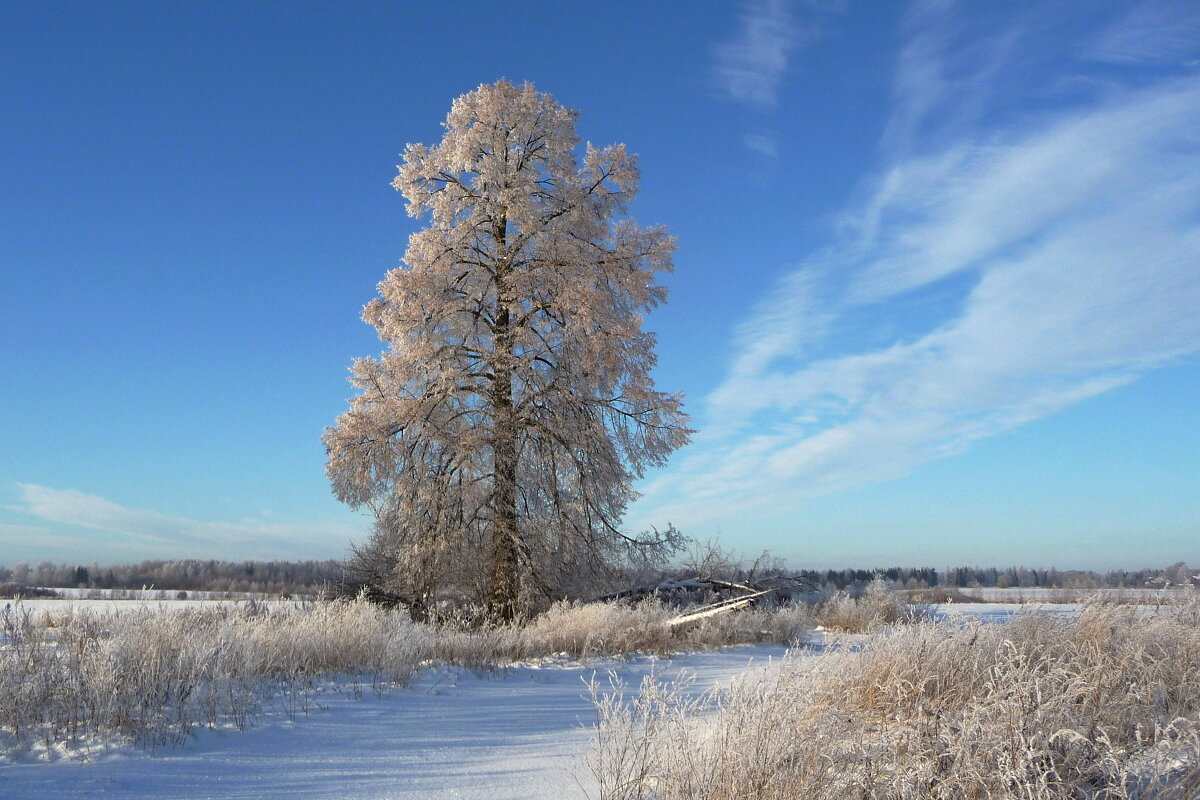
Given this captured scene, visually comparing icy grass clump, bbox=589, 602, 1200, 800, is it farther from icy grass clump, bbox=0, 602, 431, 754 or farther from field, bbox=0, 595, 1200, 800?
icy grass clump, bbox=0, 602, 431, 754

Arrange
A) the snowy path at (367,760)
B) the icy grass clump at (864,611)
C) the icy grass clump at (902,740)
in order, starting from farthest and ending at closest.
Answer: the icy grass clump at (864,611), the snowy path at (367,760), the icy grass clump at (902,740)

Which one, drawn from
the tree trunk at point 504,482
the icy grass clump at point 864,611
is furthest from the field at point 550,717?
the icy grass clump at point 864,611

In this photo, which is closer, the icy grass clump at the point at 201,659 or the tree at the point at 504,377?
the icy grass clump at the point at 201,659

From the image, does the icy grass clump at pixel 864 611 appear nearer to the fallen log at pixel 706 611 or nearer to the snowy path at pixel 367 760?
the fallen log at pixel 706 611

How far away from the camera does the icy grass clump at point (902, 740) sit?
3.68 meters

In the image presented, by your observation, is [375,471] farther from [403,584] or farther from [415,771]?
[415,771]

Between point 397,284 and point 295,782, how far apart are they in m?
11.4

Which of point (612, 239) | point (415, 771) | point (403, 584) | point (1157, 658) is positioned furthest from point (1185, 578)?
point (403, 584)

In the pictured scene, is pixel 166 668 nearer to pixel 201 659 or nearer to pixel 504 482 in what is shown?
pixel 201 659

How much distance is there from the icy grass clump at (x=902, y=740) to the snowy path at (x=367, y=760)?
2.21 feet

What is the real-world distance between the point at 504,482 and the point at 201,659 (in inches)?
361

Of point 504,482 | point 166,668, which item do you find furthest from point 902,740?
point 504,482

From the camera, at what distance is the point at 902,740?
426 centimetres

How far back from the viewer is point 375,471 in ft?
48.9
